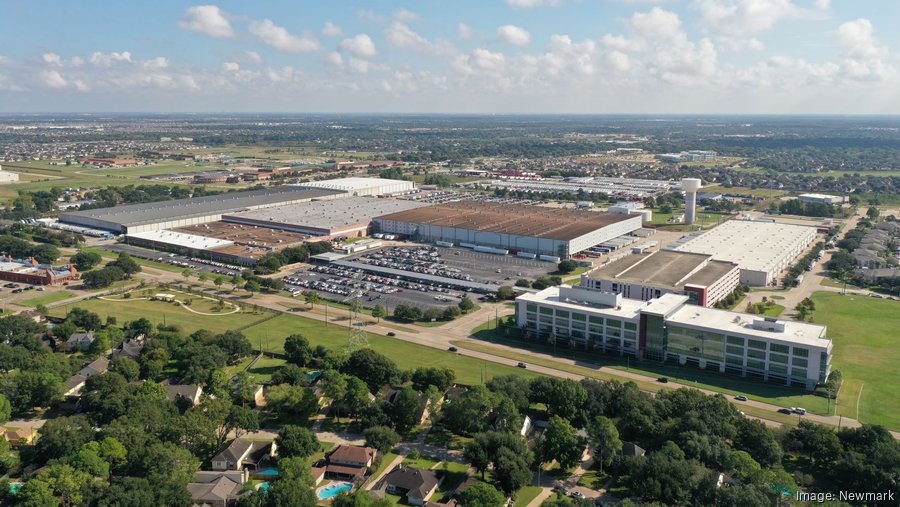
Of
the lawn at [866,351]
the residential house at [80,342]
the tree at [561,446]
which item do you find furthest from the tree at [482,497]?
the residential house at [80,342]

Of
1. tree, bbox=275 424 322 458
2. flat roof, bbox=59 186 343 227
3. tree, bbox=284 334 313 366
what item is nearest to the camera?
tree, bbox=275 424 322 458

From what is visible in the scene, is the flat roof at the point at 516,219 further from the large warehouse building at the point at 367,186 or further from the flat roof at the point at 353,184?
the flat roof at the point at 353,184

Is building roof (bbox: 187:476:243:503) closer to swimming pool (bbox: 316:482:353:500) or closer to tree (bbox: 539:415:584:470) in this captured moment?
swimming pool (bbox: 316:482:353:500)

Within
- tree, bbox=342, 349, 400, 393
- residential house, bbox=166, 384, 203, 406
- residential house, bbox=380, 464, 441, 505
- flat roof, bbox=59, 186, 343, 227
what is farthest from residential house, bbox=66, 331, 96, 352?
flat roof, bbox=59, 186, 343, 227

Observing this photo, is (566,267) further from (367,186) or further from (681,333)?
(367,186)

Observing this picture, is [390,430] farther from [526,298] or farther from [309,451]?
[526,298]
